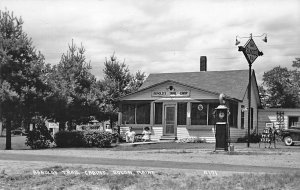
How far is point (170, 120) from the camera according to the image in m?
31.0

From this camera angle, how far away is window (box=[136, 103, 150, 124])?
31484 millimetres

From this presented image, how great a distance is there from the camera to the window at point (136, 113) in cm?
3154

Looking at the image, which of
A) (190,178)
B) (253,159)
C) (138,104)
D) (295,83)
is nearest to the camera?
(190,178)

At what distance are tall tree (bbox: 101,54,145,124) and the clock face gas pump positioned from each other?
12597 millimetres

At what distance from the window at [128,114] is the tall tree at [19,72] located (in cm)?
907

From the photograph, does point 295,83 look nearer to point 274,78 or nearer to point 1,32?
point 274,78

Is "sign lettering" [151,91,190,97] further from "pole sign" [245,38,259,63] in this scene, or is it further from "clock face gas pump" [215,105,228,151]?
"clock face gas pump" [215,105,228,151]

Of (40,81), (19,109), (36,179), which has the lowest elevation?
(36,179)

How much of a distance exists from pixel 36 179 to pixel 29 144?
1314 centimetres

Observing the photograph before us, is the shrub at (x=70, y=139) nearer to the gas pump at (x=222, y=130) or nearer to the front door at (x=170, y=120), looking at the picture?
the gas pump at (x=222, y=130)

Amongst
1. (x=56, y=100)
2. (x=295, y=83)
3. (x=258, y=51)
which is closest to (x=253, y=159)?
(x=258, y=51)

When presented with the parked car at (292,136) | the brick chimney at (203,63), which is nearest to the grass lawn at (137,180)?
the parked car at (292,136)

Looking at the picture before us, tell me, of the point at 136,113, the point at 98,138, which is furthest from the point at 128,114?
the point at 98,138

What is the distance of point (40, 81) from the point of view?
23.6 meters
